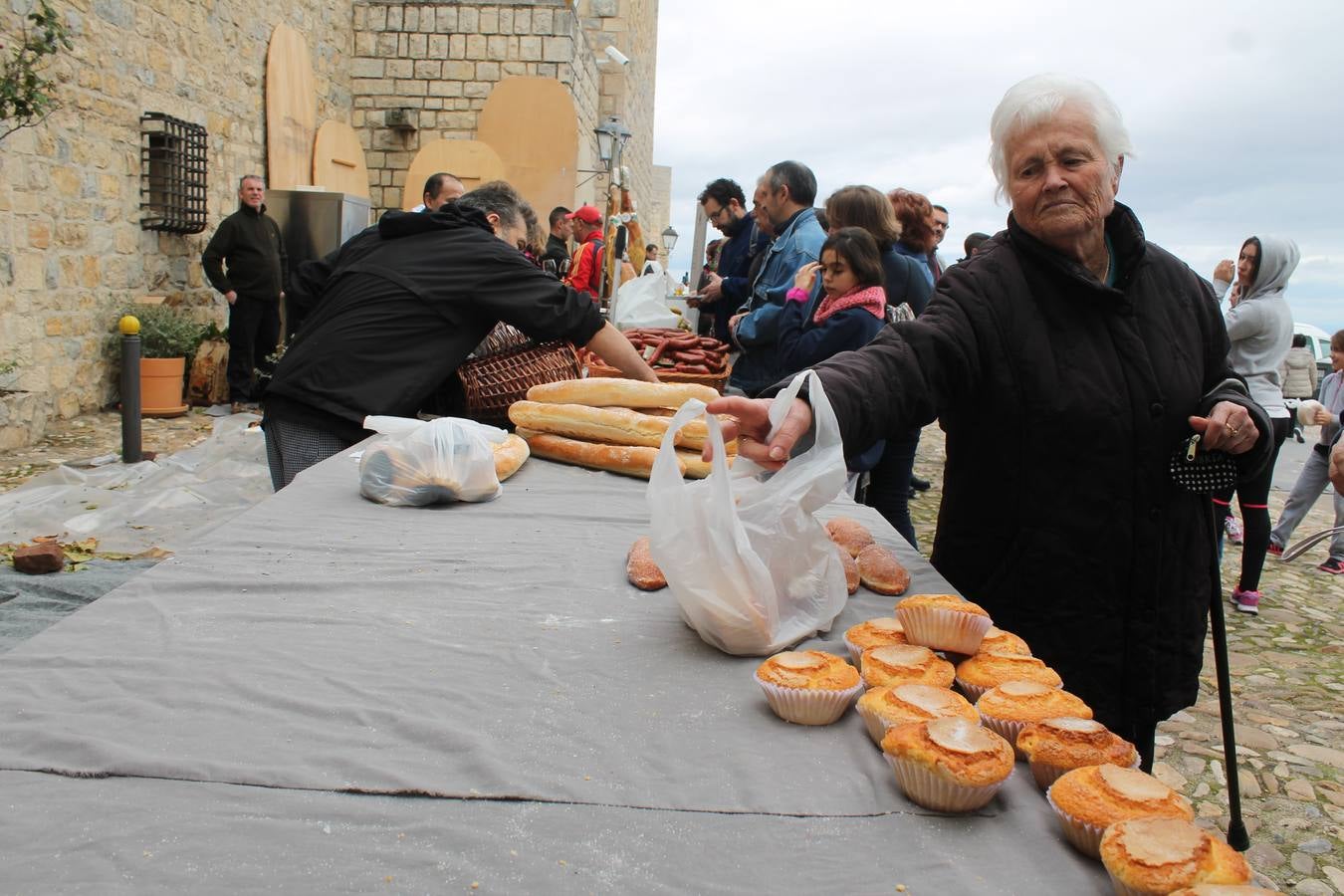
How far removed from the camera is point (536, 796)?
1060 mm

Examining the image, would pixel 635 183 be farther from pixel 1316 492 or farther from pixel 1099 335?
pixel 1099 335

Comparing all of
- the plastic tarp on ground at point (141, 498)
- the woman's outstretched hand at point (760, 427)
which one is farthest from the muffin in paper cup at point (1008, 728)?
the plastic tarp on ground at point (141, 498)

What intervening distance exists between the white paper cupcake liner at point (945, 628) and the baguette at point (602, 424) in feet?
4.19

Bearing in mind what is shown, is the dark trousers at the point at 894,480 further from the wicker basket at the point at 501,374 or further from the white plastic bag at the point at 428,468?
the white plastic bag at the point at 428,468

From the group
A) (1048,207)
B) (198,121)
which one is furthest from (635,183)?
(1048,207)

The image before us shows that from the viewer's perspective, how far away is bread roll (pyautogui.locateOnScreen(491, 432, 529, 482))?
2.58m

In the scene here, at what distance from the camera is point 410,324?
3.07m

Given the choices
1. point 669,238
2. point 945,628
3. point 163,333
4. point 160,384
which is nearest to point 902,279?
point 945,628

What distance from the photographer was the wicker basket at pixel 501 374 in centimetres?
324

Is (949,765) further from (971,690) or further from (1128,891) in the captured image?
(971,690)

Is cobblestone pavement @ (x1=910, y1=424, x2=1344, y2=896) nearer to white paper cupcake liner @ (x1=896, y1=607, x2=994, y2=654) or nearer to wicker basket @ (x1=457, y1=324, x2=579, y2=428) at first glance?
white paper cupcake liner @ (x1=896, y1=607, x2=994, y2=654)

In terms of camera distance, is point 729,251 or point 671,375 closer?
point 671,375

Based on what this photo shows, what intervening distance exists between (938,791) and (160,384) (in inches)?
358

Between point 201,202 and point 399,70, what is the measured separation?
6062 millimetres
